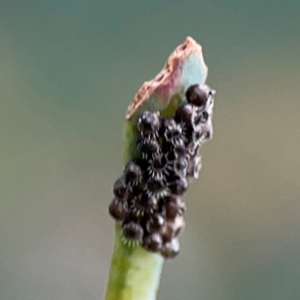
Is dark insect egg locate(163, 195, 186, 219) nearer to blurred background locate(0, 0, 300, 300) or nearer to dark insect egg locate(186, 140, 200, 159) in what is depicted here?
dark insect egg locate(186, 140, 200, 159)

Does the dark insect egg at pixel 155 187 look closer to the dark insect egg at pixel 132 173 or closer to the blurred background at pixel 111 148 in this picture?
the dark insect egg at pixel 132 173

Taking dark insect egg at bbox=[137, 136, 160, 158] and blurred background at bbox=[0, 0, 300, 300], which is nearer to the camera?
dark insect egg at bbox=[137, 136, 160, 158]

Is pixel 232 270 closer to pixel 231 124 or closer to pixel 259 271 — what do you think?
pixel 259 271

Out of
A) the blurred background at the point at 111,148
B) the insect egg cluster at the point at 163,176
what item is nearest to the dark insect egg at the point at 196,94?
the insect egg cluster at the point at 163,176

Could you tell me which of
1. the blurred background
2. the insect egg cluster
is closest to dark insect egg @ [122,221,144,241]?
the insect egg cluster

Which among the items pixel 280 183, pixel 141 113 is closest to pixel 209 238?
pixel 280 183

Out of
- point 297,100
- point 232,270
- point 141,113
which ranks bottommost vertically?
point 141,113

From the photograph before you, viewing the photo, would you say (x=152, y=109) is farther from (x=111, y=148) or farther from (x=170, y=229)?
(x=111, y=148)
